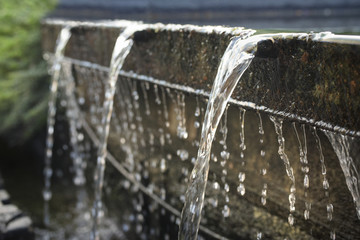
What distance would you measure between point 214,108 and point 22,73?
676 cm

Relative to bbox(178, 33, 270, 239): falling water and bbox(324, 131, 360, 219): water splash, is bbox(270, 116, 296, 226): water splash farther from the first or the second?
bbox(324, 131, 360, 219): water splash

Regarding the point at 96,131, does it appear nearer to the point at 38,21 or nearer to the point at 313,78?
the point at 38,21

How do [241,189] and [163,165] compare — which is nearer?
[241,189]

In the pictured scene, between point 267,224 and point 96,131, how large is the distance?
4147 mm

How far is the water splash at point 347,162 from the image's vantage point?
8.55ft

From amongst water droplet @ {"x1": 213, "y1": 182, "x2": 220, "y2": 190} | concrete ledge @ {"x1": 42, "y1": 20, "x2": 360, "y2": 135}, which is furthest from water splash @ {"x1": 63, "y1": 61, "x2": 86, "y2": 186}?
water droplet @ {"x1": 213, "y1": 182, "x2": 220, "y2": 190}

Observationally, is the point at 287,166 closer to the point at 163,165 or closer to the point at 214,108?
the point at 214,108

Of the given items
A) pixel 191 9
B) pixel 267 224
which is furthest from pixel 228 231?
pixel 191 9

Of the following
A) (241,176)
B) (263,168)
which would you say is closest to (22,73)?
(241,176)

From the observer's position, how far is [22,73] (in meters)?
9.09

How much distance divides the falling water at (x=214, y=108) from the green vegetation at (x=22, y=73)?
5.75 meters

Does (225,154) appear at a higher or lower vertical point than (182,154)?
higher

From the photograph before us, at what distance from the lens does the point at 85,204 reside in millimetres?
→ 7535

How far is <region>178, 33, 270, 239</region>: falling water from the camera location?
9.92 ft
